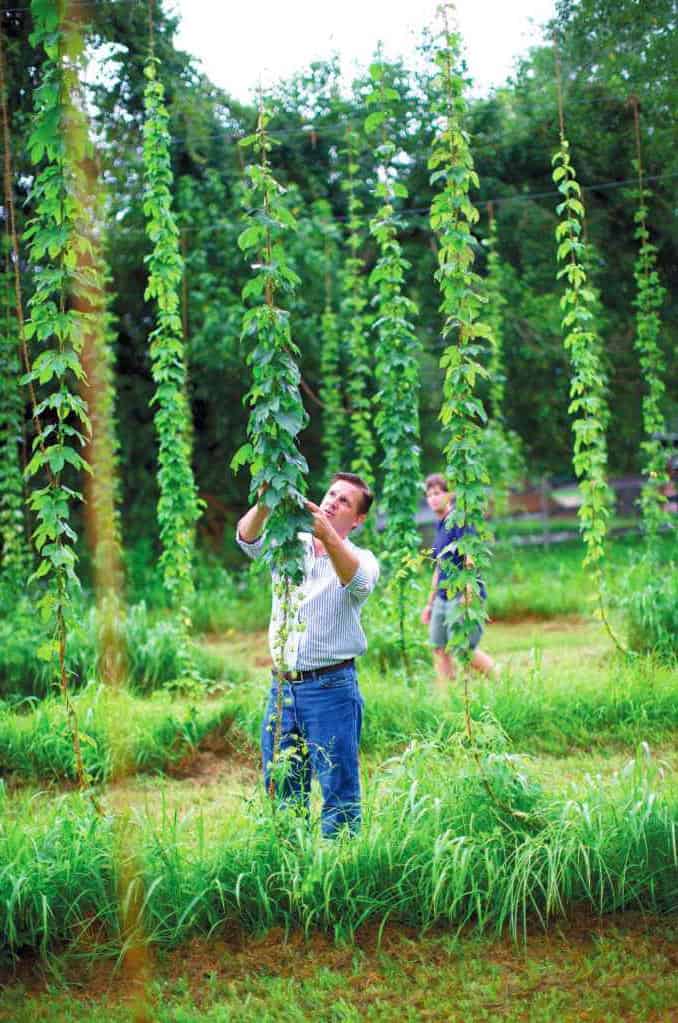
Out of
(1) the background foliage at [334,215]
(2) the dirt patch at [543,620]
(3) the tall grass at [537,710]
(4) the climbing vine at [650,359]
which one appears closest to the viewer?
(3) the tall grass at [537,710]

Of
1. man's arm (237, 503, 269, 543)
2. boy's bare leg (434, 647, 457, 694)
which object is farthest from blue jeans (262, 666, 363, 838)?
boy's bare leg (434, 647, 457, 694)

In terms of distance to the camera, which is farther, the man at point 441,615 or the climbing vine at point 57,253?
the man at point 441,615

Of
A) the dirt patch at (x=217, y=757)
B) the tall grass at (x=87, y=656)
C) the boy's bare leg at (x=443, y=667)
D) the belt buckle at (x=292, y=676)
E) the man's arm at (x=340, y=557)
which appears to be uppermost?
the man's arm at (x=340, y=557)

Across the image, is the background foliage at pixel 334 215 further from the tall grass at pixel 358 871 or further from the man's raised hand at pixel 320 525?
the tall grass at pixel 358 871

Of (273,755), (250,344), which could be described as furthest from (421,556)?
(250,344)

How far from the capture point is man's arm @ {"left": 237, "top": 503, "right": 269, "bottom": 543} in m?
3.95

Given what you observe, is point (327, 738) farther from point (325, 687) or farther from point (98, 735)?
point (98, 735)

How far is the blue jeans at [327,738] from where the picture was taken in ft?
13.4

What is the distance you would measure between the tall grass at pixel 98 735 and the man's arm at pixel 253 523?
1.89 m

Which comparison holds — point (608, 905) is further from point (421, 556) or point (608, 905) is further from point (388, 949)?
point (421, 556)

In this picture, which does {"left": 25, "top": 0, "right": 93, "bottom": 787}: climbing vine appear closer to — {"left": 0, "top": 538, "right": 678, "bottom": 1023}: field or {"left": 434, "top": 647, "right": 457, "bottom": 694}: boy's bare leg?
{"left": 0, "top": 538, "right": 678, "bottom": 1023}: field

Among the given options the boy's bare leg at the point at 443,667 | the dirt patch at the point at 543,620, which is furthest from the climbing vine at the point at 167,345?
the dirt patch at the point at 543,620

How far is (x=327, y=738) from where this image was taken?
4094mm

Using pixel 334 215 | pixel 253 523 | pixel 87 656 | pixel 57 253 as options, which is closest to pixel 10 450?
pixel 87 656
